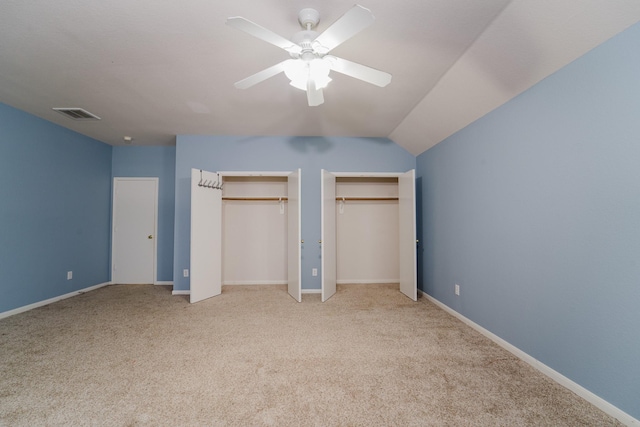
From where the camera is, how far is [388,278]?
187 inches

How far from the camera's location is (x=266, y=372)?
2.03 metres

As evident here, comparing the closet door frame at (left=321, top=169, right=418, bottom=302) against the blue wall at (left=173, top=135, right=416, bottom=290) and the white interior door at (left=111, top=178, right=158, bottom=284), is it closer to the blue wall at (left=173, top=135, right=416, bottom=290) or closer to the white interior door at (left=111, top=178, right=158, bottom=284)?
the blue wall at (left=173, top=135, right=416, bottom=290)

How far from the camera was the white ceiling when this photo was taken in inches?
66.6

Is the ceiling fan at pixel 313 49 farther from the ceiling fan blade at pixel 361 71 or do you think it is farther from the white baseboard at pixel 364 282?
the white baseboard at pixel 364 282

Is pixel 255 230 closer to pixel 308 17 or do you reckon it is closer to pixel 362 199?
pixel 362 199

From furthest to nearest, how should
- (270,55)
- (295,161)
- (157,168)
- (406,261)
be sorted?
(157,168)
(295,161)
(406,261)
(270,55)

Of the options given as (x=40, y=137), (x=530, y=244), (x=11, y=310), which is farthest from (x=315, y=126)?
(x=11, y=310)

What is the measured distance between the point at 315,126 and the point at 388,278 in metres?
2.88

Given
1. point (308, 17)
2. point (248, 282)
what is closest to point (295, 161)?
point (248, 282)

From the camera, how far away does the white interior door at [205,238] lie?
3.76 metres

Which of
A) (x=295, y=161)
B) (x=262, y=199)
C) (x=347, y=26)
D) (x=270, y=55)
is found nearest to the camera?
(x=347, y=26)

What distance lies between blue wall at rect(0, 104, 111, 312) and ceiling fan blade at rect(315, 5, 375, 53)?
404cm

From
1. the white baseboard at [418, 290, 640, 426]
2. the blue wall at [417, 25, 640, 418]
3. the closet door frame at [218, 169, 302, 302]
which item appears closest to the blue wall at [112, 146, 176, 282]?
the closet door frame at [218, 169, 302, 302]

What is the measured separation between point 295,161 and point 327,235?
131cm
